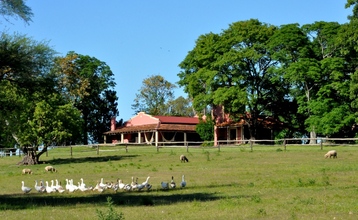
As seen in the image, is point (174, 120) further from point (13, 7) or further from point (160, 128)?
point (13, 7)

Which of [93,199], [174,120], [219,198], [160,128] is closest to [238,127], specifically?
[160,128]

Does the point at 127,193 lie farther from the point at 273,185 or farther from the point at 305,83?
the point at 305,83

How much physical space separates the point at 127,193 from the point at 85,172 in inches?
537

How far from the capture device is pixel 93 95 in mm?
88875

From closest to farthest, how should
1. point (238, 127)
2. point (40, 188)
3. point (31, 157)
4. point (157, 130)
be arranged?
point (40, 188), point (31, 157), point (238, 127), point (157, 130)

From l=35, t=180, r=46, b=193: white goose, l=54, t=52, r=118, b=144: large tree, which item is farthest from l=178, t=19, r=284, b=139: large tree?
l=35, t=180, r=46, b=193: white goose

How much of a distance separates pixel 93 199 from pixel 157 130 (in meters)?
57.9

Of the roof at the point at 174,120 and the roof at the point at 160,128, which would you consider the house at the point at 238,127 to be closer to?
the roof at the point at 160,128

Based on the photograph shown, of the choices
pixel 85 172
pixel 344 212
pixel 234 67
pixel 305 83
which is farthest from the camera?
pixel 234 67

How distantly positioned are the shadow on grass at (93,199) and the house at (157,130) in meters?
54.1

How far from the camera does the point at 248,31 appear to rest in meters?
64.7

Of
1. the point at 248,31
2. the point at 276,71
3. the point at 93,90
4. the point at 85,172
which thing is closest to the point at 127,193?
the point at 85,172

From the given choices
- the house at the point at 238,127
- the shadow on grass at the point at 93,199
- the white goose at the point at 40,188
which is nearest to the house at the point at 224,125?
the house at the point at 238,127

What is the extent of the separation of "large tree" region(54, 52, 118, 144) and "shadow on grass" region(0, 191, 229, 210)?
59.2 meters
